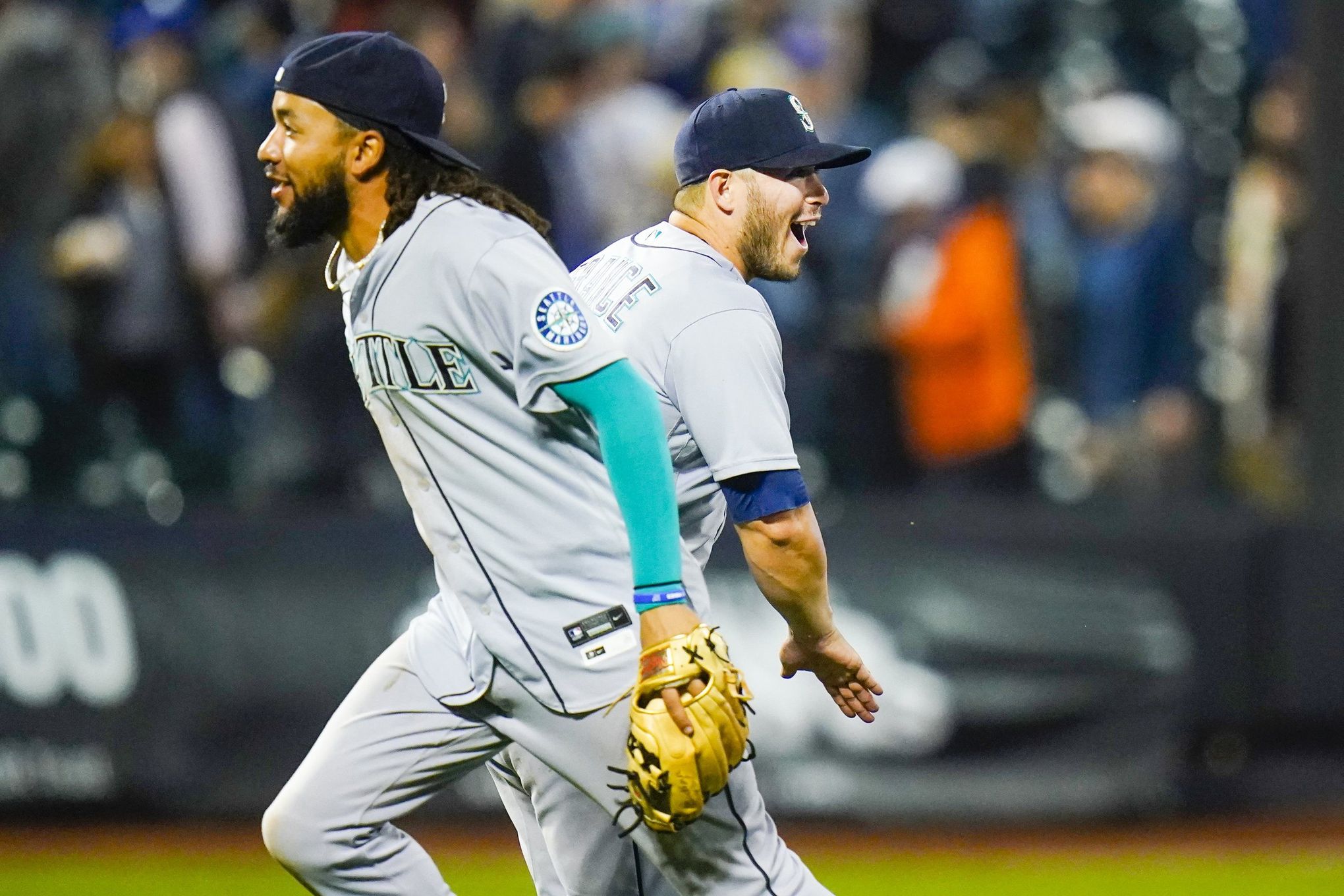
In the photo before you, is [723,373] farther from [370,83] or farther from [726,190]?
[370,83]

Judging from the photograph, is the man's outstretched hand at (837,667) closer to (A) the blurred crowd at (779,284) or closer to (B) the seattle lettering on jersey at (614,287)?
(B) the seattle lettering on jersey at (614,287)

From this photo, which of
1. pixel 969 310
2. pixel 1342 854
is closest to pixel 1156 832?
pixel 1342 854

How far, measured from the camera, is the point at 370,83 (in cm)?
350

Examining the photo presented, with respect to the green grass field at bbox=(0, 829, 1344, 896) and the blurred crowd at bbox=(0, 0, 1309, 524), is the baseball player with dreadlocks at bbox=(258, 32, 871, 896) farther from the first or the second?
the blurred crowd at bbox=(0, 0, 1309, 524)

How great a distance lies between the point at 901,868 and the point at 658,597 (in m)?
4.02

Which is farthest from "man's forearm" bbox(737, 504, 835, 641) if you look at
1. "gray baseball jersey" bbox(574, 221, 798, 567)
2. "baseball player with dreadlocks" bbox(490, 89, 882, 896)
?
"gray baseball jersey" bbox(574, 221, 798, 567)

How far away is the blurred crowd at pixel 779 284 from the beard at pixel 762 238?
4.02 meters

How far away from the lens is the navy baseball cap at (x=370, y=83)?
349cm

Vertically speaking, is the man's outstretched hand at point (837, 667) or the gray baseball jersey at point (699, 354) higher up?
the gray baseball jersey at point (699, 354)

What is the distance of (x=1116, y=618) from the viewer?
297 inches

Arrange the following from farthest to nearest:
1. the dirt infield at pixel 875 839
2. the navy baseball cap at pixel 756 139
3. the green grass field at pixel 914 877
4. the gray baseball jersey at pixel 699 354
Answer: the dirt infield at pixel 875 839 < the green grass field at pixel 914 877 < the navy baseball cap at pixel 756 139 < the gray baseball jersey at pixel 699 354

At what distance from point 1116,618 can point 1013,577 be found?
17.3 inches

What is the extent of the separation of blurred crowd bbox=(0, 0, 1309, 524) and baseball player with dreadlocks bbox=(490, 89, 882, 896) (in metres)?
4.01

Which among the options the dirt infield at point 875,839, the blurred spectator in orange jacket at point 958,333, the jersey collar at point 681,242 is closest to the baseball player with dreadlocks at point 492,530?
the jersey collar at point 681,242
